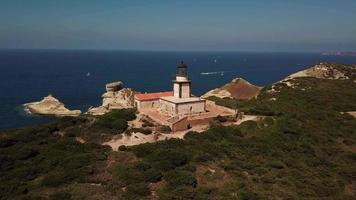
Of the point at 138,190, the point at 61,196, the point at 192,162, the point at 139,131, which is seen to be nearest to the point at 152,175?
the point at 138,190

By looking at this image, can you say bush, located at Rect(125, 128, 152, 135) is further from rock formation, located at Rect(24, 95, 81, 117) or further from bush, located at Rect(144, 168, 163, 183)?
rock formation, located at Rect(24, 95, 81, 117)

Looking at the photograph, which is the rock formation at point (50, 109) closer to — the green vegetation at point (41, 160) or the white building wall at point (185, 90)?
the white building wall at point (185, 90)

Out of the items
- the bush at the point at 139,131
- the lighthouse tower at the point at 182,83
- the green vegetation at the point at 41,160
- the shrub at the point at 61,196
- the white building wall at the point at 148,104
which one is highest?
the lighthouse tower at the point at 182,83

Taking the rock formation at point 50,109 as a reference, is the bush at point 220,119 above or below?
above

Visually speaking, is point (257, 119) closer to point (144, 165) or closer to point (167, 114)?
point (167, 114)

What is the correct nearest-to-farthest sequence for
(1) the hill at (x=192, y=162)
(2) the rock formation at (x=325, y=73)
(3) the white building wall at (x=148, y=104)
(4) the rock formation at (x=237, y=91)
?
(1) the hill at (x=192, y=162), (3) the white building wall at (x=148, y=104), (4) the rock formation at (x=237, y=91), (2) the rock formation at (x=325, y=73)

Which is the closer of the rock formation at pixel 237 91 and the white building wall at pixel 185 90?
the white building wall at pixel 185 90

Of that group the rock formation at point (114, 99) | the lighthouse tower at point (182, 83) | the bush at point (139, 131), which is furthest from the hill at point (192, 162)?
the rock formation at point (114, 99)

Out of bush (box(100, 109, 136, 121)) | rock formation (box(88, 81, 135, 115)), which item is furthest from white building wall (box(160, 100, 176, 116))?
rock formation (box(88, 81, 135, 115))

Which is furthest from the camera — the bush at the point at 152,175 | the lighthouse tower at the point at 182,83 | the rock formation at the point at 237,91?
the rock formation at the point at 237,91
